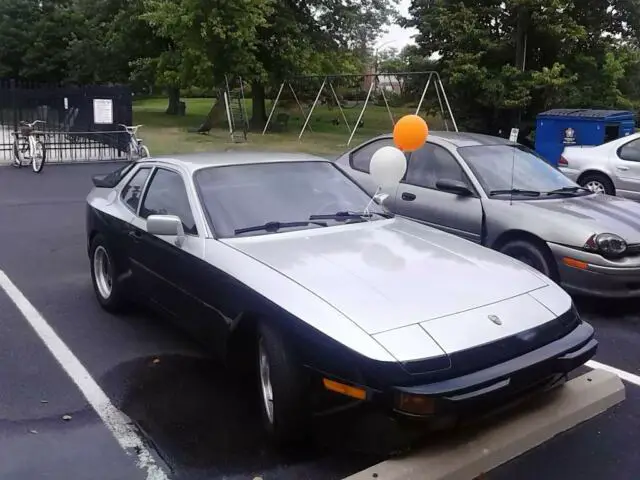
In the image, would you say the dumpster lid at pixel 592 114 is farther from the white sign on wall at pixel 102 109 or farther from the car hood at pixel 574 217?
the white sign on wall at pixel 102 109

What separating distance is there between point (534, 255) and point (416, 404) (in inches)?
133

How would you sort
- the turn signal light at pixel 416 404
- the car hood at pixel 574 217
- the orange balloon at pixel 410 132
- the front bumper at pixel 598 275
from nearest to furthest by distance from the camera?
the turn signal light at pixel 416 404 → the front bumper at pixel 598 275 → the car hood at pixel 574 217 → the orange balloon at pixel 410 132

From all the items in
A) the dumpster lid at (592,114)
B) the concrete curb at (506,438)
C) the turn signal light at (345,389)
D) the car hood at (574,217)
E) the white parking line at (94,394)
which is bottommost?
the white parking line at (94,394)

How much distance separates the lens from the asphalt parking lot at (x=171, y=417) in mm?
3307

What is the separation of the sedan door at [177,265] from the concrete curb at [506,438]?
1270 millimetres

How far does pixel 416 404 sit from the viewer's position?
2.94m

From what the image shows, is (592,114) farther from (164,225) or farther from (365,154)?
(164,225)

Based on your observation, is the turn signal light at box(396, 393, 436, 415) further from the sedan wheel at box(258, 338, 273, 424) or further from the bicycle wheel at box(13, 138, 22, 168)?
the bicycle wheel at box(13, 138, 22, 168)

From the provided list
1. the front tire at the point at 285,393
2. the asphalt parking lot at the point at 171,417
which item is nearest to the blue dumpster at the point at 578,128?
the asphalt parking lot at the point at 171,417

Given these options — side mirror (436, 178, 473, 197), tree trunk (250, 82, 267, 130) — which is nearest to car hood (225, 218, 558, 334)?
side mirror (436, 178, 473, 197)

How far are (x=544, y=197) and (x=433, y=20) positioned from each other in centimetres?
1656

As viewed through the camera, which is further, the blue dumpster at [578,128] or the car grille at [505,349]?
the blue dumpster at [578,128]

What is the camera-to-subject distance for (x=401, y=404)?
2.94 metres

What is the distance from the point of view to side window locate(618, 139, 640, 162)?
36.2 feet
